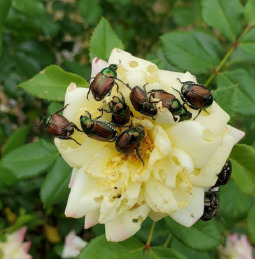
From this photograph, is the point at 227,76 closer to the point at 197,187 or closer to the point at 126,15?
the point at 197,187

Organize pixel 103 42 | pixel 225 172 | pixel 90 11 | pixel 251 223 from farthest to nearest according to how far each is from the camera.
Answer: pixel 90 11 < pixel 251 223 < pixel 103 42 < pixel 225 172

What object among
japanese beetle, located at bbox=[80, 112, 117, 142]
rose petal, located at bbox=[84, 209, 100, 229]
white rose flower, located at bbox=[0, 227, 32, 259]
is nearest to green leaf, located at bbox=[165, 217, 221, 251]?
rose petal, located at bbox=[84, 209, 100, 229]

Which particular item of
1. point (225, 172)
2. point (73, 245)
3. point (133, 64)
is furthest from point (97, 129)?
point (73, 245)

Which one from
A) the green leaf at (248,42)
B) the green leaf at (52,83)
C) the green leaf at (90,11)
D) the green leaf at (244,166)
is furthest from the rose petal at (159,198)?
the green leaf at (90,11)

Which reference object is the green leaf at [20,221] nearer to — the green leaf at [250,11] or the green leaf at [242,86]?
the green leaf at [242,86]

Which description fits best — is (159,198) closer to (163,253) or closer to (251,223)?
(163,253)

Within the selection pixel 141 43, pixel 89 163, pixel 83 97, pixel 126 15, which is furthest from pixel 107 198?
pixel 141 43

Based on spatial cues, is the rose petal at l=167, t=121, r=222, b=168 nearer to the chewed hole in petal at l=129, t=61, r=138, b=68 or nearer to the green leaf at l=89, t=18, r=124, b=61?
the chewed hole in petal at l=129, t=61, r=138, b=68
